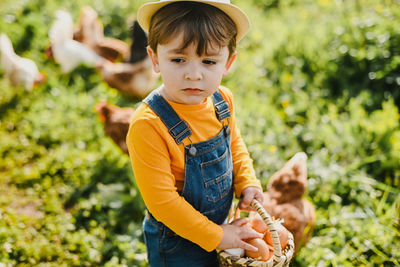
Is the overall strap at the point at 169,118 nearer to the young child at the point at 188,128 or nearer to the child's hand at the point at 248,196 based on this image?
the young child at the point at 188,128

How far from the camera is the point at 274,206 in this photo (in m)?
2.07

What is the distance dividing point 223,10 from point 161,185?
81 cm

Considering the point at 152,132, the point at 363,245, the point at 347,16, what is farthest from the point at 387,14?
the point at 152,132

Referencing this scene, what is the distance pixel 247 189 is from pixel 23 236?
1.67 metres

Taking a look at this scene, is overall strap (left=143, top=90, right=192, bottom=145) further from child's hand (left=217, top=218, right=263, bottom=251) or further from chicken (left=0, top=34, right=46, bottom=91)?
chicken (left=0, top=34, right=46, bottom=91)

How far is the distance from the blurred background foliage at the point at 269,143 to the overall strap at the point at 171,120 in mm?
1188

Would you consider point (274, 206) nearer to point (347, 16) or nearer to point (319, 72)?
point (319, 72)

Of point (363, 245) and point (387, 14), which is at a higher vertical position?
point (387, 14)

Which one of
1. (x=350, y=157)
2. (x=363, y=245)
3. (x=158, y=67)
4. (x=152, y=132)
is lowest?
(x=363, y=245)

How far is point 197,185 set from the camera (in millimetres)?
1627

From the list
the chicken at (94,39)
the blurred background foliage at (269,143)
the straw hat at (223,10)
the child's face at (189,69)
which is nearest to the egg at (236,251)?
the child's face at (189,69)

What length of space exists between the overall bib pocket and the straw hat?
23.9 inches

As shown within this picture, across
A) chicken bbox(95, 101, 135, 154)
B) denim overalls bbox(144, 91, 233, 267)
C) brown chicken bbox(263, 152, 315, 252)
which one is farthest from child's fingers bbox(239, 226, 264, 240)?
chicken bbox(95, 101, 135, 154)

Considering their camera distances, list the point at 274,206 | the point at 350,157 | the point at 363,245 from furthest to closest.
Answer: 1. the point at 350,157
2. the point at 363,245
3. the point at 274,206
